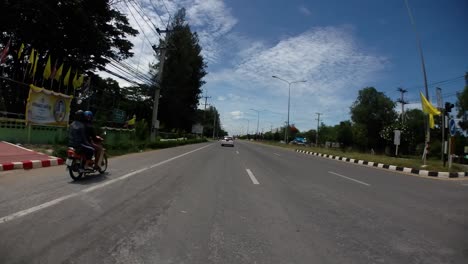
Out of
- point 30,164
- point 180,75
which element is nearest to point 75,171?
point 30,164

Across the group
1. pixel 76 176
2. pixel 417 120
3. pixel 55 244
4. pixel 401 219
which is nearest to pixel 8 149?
pixel 76 176

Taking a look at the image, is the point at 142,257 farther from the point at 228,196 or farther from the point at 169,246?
the point at 228,196

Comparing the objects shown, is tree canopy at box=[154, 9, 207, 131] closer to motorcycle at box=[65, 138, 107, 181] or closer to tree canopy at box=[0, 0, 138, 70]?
tree canopy at box=[0, 0, 138, 70]

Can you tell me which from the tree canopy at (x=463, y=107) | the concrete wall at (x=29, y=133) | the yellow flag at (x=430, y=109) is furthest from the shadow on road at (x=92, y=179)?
the tree canopy at (x=463, y=107)

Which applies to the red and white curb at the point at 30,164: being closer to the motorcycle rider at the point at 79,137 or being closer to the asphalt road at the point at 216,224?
the asphalt road at the point at 216,224

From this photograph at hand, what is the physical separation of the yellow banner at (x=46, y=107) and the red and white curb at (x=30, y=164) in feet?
19.5

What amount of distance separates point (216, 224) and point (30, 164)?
8.02 m

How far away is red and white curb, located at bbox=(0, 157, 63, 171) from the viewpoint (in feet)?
30.3


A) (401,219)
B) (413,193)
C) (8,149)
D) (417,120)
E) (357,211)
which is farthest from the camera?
(417,120)

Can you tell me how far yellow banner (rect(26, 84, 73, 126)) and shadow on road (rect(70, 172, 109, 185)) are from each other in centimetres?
915

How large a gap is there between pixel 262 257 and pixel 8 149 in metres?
12.7

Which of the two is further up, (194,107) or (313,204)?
(194,107)

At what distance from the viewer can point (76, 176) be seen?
8047 mm

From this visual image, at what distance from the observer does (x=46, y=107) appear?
16.7m
